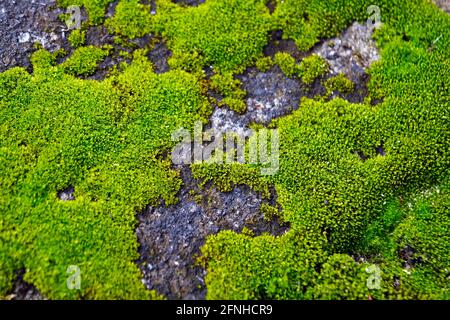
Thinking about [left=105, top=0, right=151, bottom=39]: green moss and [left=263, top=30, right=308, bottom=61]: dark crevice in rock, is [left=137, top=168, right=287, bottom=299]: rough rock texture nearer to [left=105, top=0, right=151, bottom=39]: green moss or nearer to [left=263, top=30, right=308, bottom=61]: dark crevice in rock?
[left=263, top=30, right=308, bottom=61]: dark crevice in rock

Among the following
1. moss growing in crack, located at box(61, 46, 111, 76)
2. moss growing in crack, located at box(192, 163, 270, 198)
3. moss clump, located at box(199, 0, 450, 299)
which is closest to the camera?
moss clump, located at box(199, 0, 450, 299)

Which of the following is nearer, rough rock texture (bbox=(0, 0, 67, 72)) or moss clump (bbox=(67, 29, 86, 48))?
rough rock texture (bbox=(0, 0, 67, 72))

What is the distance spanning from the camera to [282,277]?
14.8 ft

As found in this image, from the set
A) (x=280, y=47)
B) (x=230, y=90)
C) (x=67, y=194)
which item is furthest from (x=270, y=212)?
(x=280, y=47)

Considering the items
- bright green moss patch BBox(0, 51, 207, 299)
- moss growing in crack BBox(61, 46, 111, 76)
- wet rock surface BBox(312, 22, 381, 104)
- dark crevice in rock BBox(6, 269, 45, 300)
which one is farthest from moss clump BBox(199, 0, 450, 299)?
moss growing in crack BBox(61, 46, 111, 76)

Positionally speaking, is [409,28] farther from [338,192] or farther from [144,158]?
[144,158]

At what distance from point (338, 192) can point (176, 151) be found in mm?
1984

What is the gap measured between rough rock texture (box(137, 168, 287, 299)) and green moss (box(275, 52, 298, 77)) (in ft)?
Result: 6.07

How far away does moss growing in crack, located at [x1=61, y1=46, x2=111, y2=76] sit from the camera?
18.3 ft

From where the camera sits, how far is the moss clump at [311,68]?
579cm

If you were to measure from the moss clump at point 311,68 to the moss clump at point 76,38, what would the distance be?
3.00 metres
